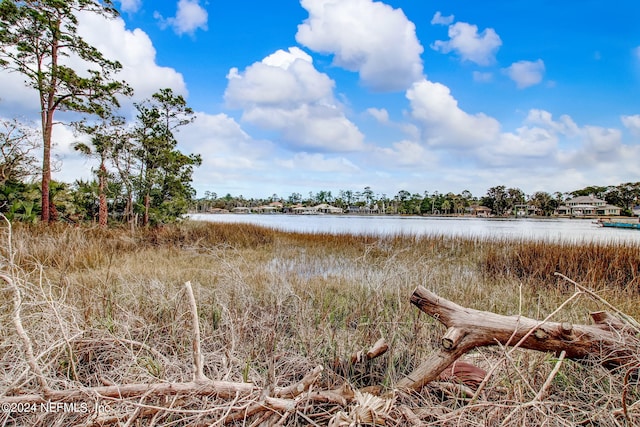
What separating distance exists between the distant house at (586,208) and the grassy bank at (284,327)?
96.0m

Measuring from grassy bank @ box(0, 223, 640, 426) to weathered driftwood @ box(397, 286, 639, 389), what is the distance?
0.15m

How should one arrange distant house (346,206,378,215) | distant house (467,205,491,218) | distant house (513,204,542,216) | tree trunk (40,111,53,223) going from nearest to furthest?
tree trunk (40,111,53,223), distant house (513,204,542,216), distant house (467,205,491,218), distant house (346,206,378,215)

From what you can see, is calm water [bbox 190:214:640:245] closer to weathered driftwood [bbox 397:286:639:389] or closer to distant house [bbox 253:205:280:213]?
weathered driftwood [bbox 397:286:639:389]

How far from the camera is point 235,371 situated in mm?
2365

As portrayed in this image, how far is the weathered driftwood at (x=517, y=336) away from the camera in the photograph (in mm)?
1925

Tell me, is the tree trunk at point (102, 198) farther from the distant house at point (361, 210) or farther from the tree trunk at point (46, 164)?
the distant house at point (361, 210)

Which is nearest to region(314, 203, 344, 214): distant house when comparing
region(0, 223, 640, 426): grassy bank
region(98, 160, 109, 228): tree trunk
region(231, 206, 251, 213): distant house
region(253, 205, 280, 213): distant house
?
region(253, 205, 280, 213): distant house

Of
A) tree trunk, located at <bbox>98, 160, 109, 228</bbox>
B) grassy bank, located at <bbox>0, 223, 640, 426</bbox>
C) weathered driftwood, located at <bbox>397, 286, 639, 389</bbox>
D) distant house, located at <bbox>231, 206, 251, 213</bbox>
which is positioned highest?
tree trunk, located at <bbox>98, 160, 109, 228</bbox>

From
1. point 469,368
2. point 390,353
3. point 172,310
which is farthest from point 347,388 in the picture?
point 172,310

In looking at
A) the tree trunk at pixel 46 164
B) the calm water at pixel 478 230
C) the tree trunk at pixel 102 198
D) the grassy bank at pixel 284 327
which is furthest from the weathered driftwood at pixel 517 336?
the tree trunk at pixel 102 198

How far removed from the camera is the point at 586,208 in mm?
82125

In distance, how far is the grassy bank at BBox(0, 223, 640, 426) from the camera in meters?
1.91

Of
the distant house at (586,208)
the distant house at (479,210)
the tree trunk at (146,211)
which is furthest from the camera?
the distant house at (479,210)

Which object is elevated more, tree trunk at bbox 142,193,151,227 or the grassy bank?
tree trunk at bbox 142,193,151,227
